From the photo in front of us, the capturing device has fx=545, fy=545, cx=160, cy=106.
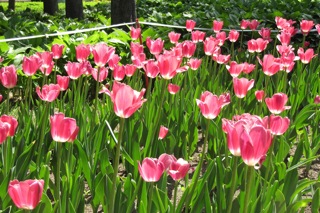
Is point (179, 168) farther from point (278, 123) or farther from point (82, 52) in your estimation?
point (82, 52)

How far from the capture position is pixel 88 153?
260cm

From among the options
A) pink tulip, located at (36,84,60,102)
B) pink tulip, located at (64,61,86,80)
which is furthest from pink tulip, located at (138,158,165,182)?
pink tulip, located at (64,61,86,80)

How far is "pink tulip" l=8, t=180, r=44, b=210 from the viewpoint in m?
1.25

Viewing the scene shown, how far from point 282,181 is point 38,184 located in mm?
1359

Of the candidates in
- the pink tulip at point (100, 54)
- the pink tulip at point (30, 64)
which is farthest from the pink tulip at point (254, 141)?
the pink tulip at point (30, 64)

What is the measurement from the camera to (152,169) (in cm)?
150

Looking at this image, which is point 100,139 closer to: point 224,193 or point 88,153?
point 88,153

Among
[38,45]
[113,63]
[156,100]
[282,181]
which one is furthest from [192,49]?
[38,45]

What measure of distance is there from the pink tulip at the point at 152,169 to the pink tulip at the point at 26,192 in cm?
33

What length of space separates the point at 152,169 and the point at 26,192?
375 millimetres

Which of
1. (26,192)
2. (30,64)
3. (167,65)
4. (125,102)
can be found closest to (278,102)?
(167,65)

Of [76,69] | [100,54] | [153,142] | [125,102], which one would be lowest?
[153,142]

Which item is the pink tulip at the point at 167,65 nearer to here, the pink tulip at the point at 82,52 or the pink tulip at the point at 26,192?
the pink tulip at the point at 82,52

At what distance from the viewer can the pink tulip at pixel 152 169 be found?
58.6 inches
